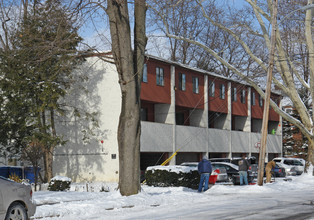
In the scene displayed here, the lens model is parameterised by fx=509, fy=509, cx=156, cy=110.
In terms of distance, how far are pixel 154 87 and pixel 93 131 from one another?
5998 mm

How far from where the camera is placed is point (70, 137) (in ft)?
126

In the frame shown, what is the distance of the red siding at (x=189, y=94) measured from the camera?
4291cm

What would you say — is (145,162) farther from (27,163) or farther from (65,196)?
(65,196)

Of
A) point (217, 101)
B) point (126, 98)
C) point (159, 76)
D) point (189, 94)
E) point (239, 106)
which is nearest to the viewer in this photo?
point (126, 98)

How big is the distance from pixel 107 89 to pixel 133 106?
Answer: 1929 centimetres

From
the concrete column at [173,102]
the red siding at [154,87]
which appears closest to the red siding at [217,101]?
the concrete column at [173,102]

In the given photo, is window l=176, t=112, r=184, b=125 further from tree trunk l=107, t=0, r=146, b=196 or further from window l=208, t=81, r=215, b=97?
tree trunk l=107, t=0, r=146, b=196

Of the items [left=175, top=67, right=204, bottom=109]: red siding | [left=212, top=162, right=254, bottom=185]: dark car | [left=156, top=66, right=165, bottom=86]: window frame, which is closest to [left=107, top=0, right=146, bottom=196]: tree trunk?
[left=212, top=162, right=254, bottom=185]: dark car

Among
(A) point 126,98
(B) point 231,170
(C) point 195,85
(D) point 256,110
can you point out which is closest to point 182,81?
(C) point 195,85

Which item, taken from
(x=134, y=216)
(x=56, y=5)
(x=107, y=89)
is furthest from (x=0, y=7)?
(x=134, y=216)

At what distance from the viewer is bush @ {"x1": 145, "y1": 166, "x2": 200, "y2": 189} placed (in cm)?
2353

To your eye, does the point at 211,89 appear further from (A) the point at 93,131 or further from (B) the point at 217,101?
(A) the point at 93,131

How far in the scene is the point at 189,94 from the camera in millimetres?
44375

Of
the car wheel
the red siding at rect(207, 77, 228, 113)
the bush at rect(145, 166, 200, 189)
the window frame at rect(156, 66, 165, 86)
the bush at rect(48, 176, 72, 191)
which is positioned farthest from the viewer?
the red siding at rect(207, 77, 228, 113)
